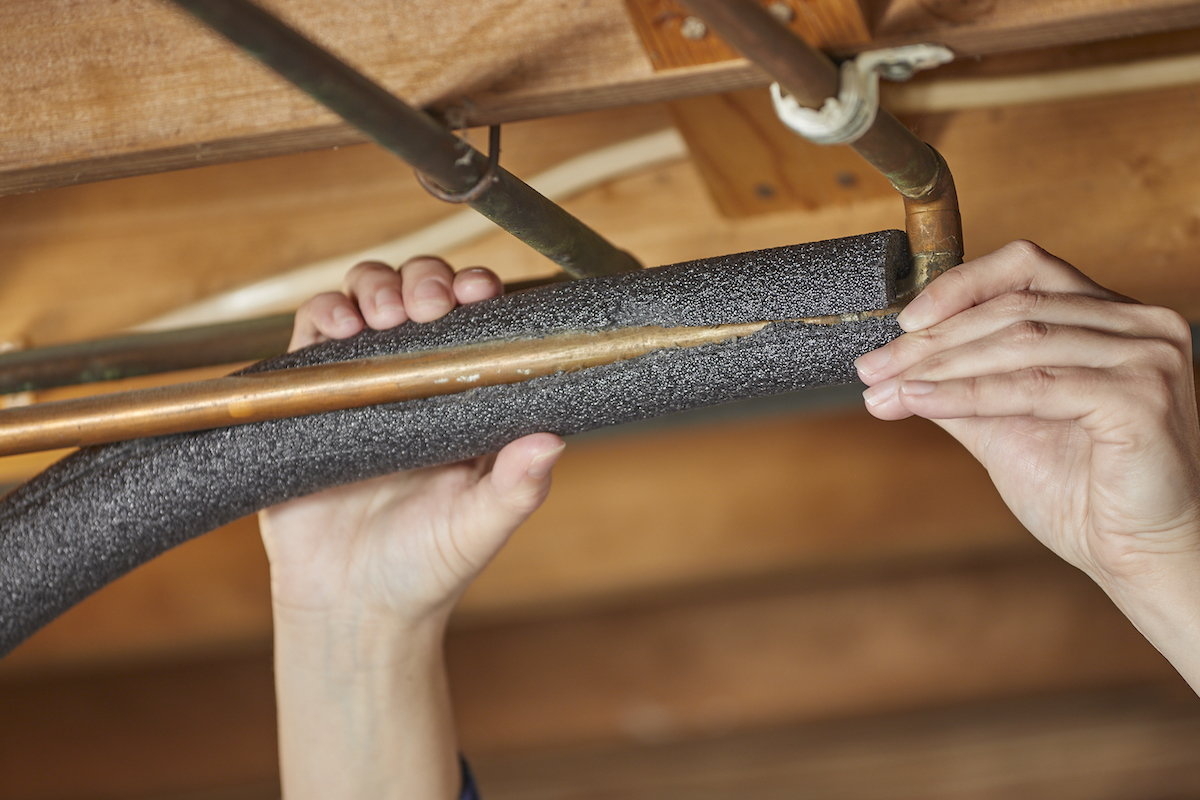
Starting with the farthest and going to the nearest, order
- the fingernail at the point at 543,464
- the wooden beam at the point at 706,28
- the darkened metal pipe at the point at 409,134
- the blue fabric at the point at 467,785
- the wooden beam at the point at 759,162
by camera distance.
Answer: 1. the blue fabric at the point at 467,785
2. the wooden beam at the point at 759,162
3. the fingernail at the point at 543,464
4. the wooden beam at the point at 706,28
5. the darkened metal pipe at the point at 409,134

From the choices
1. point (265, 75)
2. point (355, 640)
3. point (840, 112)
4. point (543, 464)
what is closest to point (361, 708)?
point (355, 640)

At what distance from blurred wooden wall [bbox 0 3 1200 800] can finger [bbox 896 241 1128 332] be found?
9.3 inches

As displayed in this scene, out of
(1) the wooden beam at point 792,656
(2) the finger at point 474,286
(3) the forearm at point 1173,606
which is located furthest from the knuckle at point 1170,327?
(1) the wooden beam at point 792,656

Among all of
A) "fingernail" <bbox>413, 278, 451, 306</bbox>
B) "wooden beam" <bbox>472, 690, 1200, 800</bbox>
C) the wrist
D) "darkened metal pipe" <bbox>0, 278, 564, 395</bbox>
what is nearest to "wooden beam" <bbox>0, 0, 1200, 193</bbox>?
"fingernail" <bbox>413, 278, 451, 306</bbox>

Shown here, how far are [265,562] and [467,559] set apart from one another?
82cm

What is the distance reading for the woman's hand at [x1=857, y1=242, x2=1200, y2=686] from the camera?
17.3 inches

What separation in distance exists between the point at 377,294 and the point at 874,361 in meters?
0.31

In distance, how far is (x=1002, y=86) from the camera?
699 millimetres

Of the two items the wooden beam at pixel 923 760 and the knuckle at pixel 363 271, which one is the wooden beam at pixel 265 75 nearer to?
the knuckle at pixel 363 271

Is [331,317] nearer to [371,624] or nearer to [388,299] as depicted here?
[388,299]

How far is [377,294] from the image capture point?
0.60m

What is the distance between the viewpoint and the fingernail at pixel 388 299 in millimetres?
590

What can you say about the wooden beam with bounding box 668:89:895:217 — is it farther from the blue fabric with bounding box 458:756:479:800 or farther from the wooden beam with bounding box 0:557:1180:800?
the wooden beam with bounding box 0:557:1180:800

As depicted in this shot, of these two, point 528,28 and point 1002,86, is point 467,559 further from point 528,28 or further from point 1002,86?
point 1002,86
